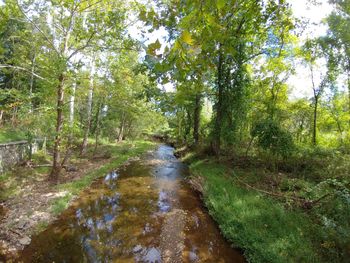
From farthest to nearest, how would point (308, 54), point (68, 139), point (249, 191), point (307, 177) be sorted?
→ point (308, 54) → point (68, 139) → point (307, 177) → point (249, 191)

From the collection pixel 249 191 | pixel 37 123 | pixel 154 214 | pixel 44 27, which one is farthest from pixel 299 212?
pixel 44 27

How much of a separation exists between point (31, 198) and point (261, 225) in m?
6.60

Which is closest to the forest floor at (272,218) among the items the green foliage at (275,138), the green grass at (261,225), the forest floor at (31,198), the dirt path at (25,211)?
the green grass at (261,225)

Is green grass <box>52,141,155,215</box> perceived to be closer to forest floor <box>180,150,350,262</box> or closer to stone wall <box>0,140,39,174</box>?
stone wall <box>0,140,39,174</box>

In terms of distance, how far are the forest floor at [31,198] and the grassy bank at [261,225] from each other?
4.60 m

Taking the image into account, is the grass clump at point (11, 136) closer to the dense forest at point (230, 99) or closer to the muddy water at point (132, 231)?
the dense forest at point (230, 99)

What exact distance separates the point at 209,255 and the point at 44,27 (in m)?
14.5

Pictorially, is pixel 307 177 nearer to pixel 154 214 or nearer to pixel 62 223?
pixel 154 214

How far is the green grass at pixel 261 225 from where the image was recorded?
4.56m

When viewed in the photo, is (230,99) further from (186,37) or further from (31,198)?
(186,37)

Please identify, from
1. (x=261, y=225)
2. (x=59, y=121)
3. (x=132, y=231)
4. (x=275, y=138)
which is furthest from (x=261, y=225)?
(x=59, y=121)

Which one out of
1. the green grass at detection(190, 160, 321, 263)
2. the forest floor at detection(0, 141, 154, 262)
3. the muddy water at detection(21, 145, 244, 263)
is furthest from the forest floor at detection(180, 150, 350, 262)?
the forest floor at detection(0, 141, 154, 262)

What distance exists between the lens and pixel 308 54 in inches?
494

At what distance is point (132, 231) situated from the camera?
579 cm
